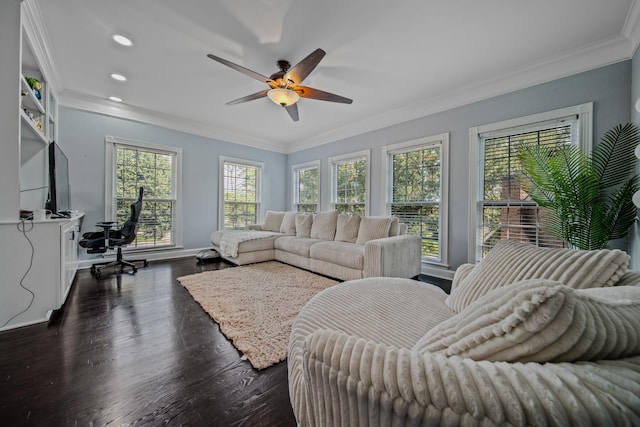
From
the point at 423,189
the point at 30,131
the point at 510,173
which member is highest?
the point at 30,131

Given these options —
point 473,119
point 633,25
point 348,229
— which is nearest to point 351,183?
point 348,229

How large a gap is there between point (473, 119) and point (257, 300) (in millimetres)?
3641

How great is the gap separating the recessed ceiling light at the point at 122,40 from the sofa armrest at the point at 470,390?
11.2 ft

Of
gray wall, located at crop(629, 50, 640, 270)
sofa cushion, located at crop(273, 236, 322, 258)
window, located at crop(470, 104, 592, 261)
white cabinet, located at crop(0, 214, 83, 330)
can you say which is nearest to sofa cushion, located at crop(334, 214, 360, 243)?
sofa cushion, located at crop(273, 236, 322, 258)

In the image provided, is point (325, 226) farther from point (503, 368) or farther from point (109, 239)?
point (503, 368)

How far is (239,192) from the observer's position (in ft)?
18.3

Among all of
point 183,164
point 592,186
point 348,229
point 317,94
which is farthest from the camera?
point 183,164

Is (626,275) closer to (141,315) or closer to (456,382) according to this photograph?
(456,382)

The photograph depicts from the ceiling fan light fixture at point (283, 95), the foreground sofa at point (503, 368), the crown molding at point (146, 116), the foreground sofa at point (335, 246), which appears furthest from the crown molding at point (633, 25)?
the crown molding at point (146, 116)

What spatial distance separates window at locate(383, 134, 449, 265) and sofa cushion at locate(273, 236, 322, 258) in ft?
5.12

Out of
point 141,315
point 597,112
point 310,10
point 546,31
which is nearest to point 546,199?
point 597,112

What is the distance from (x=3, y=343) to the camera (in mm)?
1733

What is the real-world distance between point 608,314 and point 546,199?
9.17 feet

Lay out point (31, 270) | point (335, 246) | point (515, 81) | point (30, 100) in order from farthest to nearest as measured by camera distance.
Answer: point (335, 246) < point (515, 81) < point (30, 100) < point (31, 270)
